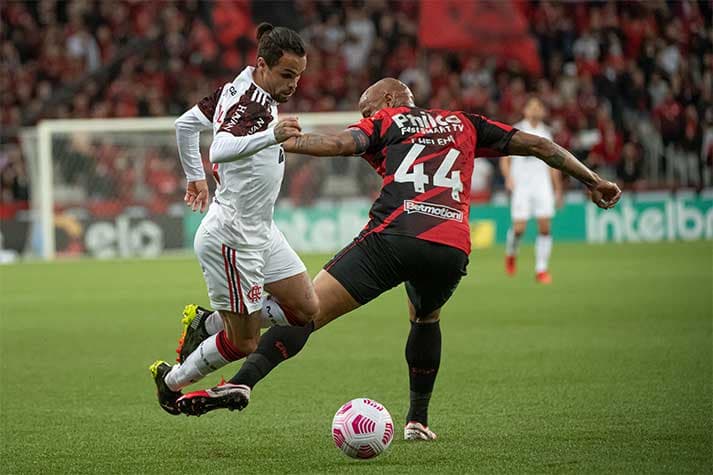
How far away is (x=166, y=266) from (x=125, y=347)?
370 inches

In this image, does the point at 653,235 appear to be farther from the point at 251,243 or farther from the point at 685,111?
the point at 251,243

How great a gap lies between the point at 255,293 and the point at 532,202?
10222 mm

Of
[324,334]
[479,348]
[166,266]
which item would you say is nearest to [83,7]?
[166,266]

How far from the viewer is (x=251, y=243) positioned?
6469mm

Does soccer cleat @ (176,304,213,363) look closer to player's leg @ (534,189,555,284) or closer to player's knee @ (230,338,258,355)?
player's knee @ (230,338,258,355)

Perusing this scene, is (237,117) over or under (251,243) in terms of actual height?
over

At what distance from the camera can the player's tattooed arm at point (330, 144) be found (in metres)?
5.59

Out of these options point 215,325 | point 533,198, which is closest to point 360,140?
point 215,325

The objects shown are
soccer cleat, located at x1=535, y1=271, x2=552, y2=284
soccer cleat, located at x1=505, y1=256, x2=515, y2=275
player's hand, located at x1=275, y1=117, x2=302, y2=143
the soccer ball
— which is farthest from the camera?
soccer cleat, located at x1=505, y1=256, x2=515, y2=275

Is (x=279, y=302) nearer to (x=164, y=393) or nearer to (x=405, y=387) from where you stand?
(x=164, y=393)

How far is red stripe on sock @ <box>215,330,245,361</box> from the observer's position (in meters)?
6.49

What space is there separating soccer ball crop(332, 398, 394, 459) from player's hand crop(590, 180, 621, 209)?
1.60 meters

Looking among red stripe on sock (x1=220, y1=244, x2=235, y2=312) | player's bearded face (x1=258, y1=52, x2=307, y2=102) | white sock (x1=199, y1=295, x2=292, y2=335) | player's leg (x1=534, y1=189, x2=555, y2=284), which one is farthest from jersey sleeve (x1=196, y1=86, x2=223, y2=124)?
player's leg (x1=534, y1=189, x2=555, y2=284)

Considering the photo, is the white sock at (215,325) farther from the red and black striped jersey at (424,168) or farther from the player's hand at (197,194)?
the red and black striped jersey at (424,168)
